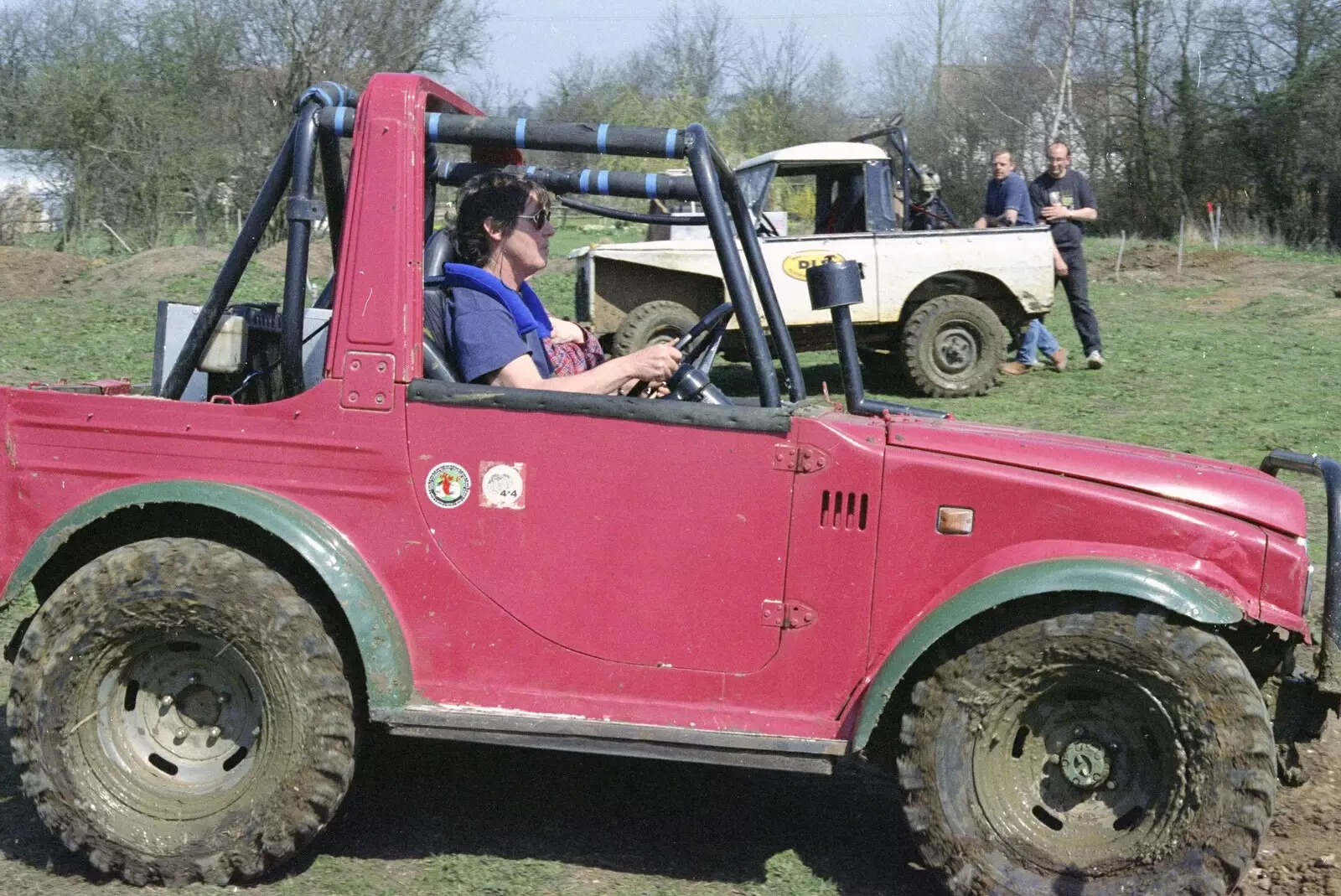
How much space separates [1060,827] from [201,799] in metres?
2.21

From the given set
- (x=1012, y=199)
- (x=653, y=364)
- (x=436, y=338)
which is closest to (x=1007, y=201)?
(x=1012, y=199)

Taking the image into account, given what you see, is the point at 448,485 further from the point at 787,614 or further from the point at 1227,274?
the point at 1227,274

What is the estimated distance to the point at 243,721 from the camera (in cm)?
362

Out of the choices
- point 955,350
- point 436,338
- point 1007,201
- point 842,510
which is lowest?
point 842,510

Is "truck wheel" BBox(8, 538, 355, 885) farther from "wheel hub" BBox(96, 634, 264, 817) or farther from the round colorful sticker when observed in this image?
the round colorful sticker

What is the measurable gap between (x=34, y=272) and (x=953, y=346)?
13.1m

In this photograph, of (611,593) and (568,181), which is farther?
(568,181)

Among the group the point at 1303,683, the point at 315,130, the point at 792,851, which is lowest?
the point at 792,851

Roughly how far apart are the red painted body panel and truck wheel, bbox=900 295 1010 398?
305 inches

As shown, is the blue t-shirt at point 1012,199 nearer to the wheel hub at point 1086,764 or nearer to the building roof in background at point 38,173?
the wheel hub at point 1086,764

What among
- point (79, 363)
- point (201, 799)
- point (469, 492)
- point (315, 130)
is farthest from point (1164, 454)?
point (79, 363)

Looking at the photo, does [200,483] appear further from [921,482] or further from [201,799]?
[921,482]

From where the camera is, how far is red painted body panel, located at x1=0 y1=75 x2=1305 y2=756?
3373 mm

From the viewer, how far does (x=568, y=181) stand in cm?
395
